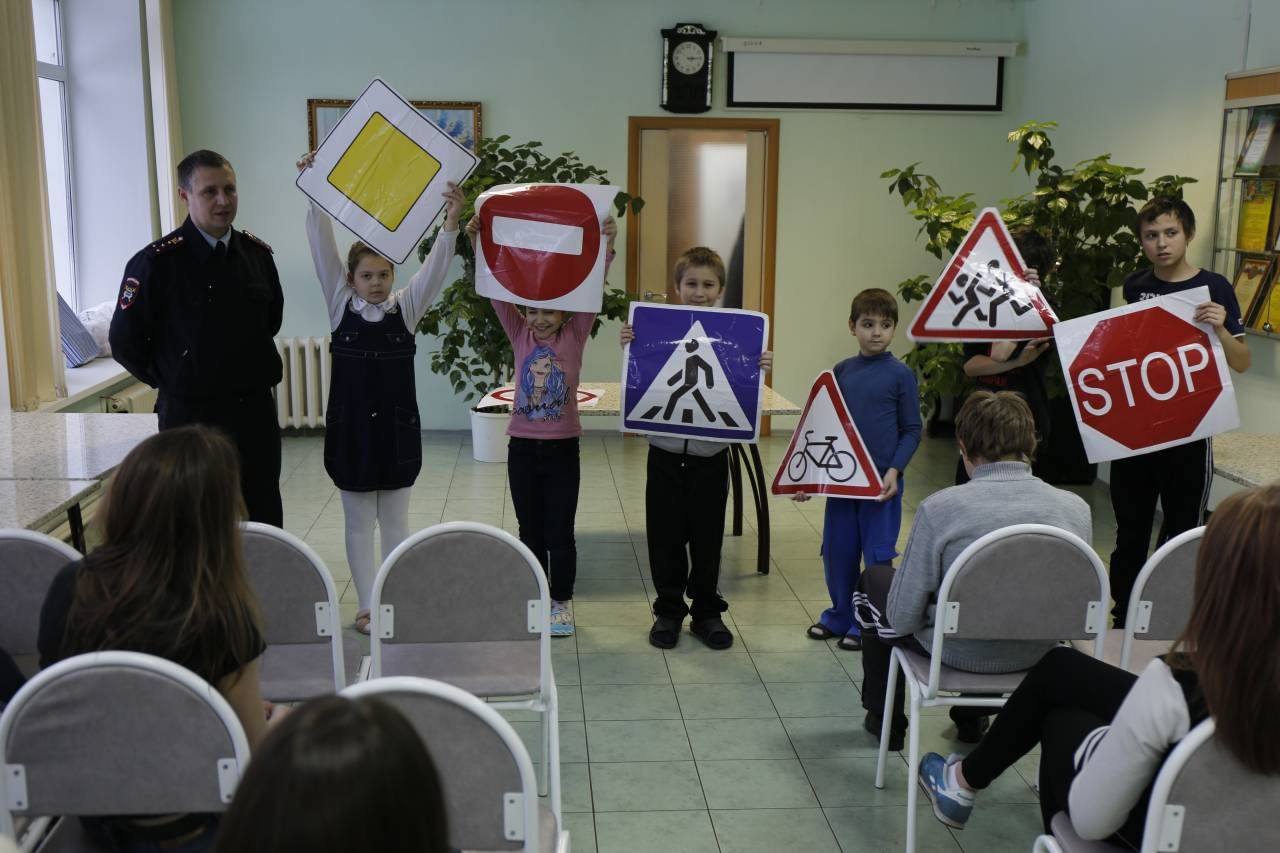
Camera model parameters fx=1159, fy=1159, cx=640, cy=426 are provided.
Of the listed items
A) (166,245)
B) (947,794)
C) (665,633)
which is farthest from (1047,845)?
(166,245)

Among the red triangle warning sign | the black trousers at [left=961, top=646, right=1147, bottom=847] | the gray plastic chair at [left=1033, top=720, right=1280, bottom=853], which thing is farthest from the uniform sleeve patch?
the gray plastic chair at [left=1033, top=720, right=1280, bottom=853]

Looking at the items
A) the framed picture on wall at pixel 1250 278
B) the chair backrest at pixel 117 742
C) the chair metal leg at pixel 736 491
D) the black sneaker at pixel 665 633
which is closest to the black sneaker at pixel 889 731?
the black sneaker at pixel 665 633

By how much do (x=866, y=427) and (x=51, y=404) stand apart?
351 cm

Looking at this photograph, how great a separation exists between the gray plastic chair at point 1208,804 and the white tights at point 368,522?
2720 mm

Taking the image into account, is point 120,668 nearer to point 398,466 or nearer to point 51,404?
point 398,466

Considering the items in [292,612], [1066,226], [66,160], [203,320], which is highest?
[66,160]

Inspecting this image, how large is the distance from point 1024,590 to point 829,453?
134 cm

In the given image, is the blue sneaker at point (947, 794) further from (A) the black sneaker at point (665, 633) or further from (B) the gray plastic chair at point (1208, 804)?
(A) the black sneaker at point (665, 633)

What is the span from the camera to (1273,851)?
1688 millimetres

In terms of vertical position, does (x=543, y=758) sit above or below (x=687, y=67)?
below

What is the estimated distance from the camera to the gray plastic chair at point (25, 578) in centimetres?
224

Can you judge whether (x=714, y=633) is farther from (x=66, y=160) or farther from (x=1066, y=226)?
(x=66, y=160)

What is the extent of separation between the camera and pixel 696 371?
3797 mm


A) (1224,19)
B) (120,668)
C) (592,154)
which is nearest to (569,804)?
(120,668)
